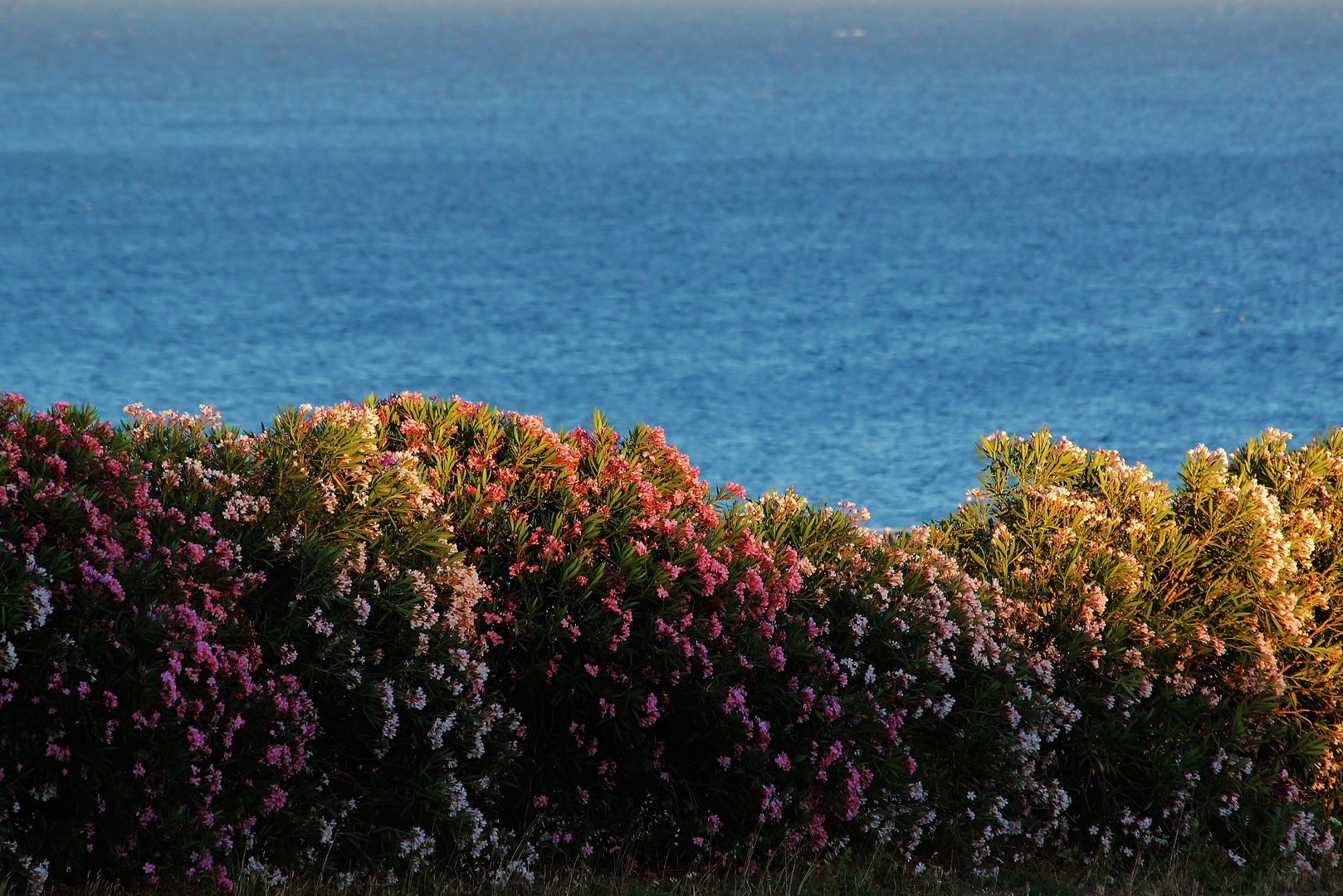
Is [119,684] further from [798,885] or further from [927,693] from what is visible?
[927,693]

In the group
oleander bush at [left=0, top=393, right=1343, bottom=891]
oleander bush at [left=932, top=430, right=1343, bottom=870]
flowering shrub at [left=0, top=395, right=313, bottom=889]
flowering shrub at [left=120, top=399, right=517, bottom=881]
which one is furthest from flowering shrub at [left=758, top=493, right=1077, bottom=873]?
flowering shrub at [left=0, top=395, right=313, bottom=889]

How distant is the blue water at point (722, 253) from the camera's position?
1356 centimetres

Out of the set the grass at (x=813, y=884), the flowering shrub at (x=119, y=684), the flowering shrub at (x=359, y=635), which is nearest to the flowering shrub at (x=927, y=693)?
the grass at (x=813, y=884)

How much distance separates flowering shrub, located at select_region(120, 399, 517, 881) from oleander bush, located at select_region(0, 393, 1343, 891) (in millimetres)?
15

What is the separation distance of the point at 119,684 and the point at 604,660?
1.65 metres

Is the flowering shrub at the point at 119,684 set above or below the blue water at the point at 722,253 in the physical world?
below

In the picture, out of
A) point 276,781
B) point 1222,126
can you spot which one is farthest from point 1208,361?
point 1222,126

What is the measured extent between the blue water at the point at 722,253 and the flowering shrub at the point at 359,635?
19.8ft

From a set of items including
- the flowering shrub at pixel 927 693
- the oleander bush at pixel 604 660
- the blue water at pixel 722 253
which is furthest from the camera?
the blue water at pixel 722 253

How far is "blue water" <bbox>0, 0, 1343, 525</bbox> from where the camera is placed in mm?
13562

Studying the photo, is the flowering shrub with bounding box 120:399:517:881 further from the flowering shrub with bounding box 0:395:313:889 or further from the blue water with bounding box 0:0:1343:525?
the blue water with bounding box 0:0:1343:525

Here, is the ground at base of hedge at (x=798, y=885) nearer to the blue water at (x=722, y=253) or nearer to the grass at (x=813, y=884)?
the grass at (x=813, y=884)

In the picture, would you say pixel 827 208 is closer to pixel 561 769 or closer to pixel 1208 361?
pixel 1208 361

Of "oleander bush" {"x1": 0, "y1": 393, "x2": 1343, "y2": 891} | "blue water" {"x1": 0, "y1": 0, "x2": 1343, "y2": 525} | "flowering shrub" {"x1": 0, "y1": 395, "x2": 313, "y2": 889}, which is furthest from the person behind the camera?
"blue water" {"x1": 0, "y1": 0, "x2": 1343, "y2": 525}
